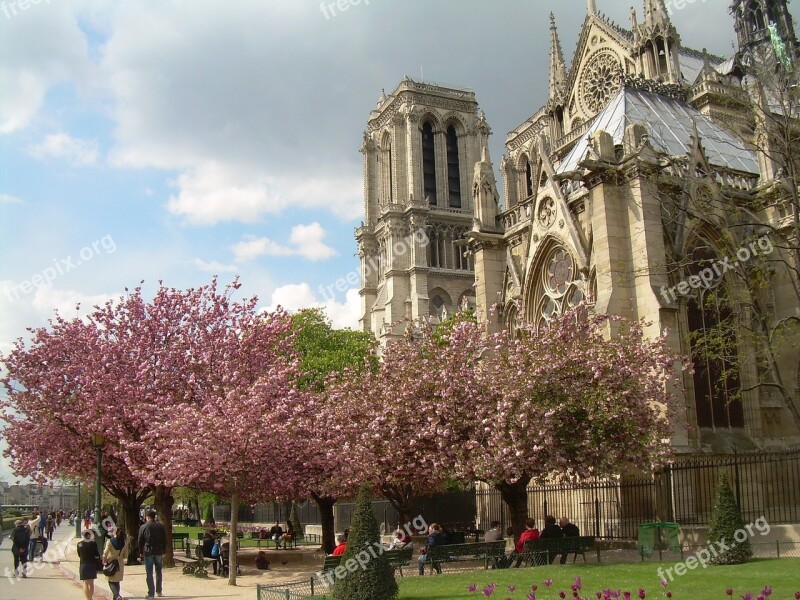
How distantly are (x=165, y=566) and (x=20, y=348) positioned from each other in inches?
328

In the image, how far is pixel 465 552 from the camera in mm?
17953

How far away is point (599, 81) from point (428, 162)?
155 feet

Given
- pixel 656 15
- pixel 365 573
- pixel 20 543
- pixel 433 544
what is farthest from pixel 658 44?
pixel 20 543

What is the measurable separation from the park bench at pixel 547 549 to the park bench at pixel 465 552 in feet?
1.86

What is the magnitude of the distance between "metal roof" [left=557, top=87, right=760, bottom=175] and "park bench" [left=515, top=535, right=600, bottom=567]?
47.8 ft

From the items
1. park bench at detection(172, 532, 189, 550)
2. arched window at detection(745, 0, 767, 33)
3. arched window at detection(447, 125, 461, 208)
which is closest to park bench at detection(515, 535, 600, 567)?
park bench at detection(172, 532, 189, 550)

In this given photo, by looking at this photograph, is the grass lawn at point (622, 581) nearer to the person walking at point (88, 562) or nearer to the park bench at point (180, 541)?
the person walking at point (88, 562)

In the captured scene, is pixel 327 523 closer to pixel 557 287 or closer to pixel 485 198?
pixel 557 287

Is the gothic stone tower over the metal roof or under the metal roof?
over

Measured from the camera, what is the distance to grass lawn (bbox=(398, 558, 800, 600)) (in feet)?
41.5

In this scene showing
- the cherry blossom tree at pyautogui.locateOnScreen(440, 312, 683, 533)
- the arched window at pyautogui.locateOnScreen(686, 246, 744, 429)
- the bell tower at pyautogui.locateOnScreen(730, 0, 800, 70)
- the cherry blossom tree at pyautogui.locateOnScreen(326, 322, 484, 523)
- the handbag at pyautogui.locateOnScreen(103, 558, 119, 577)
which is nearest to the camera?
the handbag at pyautogui.locateOnScreen(103, 558, 119, 577)

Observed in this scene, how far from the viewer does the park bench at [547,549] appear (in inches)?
682

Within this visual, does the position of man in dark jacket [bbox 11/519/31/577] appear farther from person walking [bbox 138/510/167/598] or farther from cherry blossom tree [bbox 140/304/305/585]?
person walking [bbox 138/510/167/598]

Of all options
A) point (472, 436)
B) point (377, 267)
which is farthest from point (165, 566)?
point (377, 267)
